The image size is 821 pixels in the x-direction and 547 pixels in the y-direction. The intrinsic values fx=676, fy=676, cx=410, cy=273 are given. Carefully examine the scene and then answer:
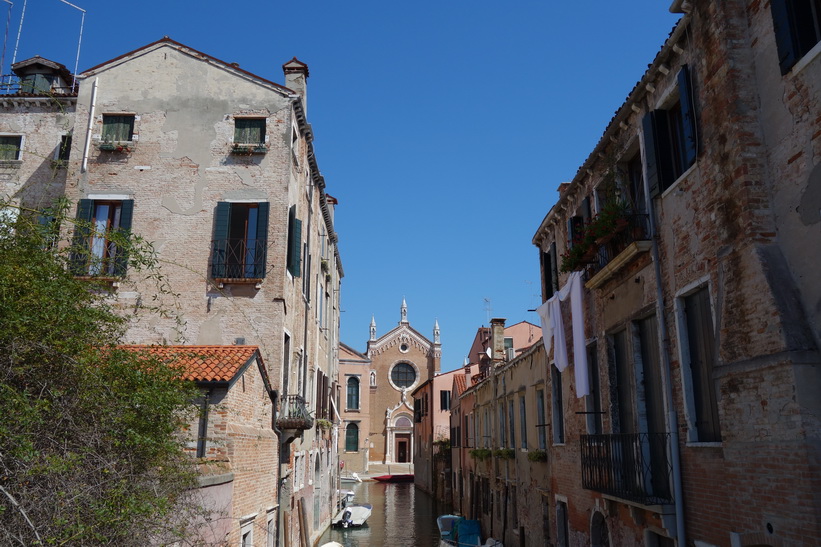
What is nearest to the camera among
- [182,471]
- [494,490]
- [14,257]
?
[14,257]

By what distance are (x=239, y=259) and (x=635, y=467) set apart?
403 inches

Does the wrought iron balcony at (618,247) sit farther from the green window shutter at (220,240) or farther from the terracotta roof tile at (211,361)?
the green window shutter at (220,240)

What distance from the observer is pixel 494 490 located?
22.5m

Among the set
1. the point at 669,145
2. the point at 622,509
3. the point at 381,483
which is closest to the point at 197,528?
the point at 622,509

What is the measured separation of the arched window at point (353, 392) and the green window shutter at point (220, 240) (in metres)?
46.9

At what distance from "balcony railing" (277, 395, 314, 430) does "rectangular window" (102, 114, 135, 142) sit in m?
Answer: 7.66

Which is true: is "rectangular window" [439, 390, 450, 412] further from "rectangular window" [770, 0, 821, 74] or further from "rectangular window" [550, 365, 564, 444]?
"rectangular window" [770, 0, 821, 74]

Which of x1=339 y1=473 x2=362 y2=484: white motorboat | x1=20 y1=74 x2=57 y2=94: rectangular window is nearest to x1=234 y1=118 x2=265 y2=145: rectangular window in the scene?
x1=20 y1=74 x2=57 y2=94: rectangular window

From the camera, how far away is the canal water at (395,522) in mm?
26391

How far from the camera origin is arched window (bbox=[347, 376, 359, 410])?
61.8 m

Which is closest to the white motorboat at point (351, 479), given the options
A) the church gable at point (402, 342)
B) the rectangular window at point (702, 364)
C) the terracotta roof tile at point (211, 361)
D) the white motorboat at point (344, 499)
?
the church gable at point (402, 342)

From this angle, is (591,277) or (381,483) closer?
(591,277)

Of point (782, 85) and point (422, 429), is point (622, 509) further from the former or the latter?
point (422, 429)

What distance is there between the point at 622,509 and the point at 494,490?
12984mm
